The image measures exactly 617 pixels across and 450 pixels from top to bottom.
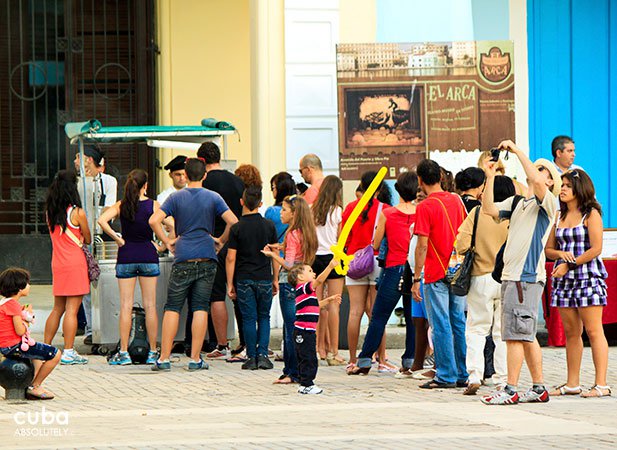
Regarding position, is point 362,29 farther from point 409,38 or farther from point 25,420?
point 25,420

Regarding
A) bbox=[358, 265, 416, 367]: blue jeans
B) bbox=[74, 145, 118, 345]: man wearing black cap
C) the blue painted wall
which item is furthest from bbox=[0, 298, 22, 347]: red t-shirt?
the blue painted wall

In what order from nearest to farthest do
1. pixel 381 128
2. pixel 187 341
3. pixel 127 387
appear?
pixel 127 387 → pixel 187 341 → pixel 381 128

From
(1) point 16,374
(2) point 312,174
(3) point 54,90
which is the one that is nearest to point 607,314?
Answer: (2) point 312,174

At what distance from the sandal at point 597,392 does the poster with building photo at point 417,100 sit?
15.0 ft

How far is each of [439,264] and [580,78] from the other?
5494 mm

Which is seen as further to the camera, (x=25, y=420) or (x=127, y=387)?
(x=127, y=387)

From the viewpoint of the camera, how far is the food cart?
13.2 m

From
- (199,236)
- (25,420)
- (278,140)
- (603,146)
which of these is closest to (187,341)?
(199,236)

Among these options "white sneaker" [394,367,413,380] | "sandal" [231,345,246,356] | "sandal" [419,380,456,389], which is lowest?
"white sneaker" [394,367,413,380]

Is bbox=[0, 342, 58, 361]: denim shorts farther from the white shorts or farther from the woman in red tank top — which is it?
the white shorts

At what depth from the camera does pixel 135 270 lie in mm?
12695

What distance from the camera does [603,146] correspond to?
15.8 metres

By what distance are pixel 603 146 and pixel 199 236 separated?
552 cm

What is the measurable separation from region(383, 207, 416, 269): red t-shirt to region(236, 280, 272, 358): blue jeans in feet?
4.00
